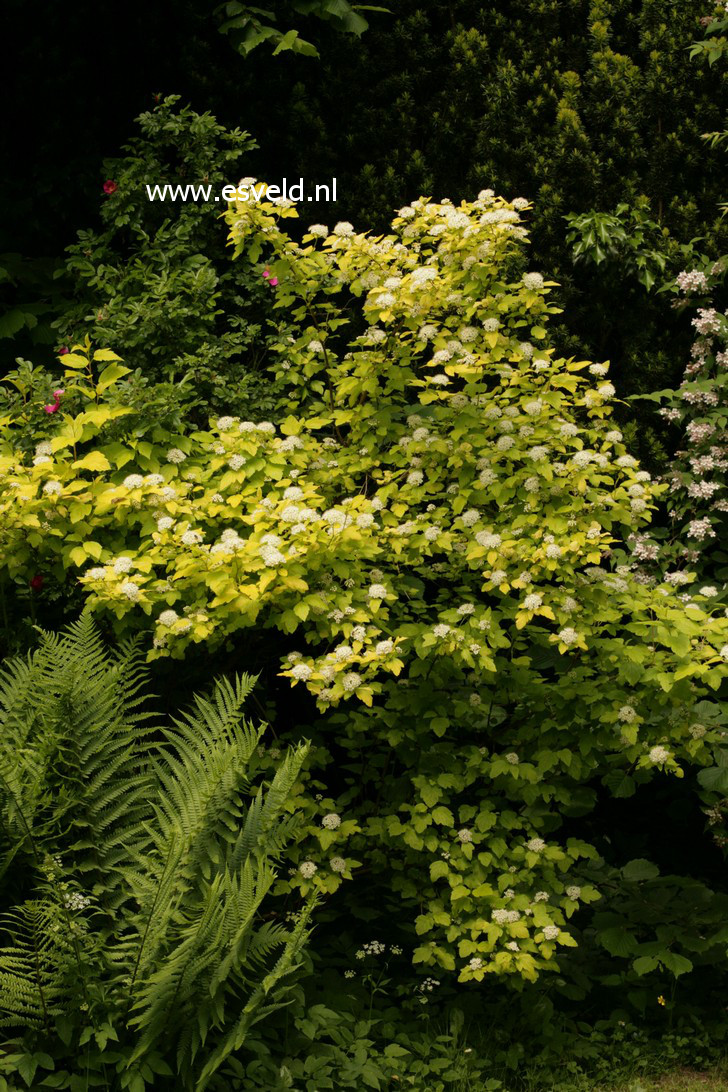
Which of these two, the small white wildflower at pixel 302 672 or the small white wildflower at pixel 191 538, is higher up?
the small white wildflower at pixel 191 538

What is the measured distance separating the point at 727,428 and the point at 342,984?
268cm

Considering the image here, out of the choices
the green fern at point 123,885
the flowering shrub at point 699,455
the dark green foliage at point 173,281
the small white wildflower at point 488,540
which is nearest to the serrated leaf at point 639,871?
the flowering shrub at point 699,455

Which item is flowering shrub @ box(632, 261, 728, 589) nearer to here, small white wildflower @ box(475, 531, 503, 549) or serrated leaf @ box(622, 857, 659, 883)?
serrated leaf @ box(622, 857, 659, 883)

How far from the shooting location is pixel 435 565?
12.1 feet

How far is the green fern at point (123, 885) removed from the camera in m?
2.70

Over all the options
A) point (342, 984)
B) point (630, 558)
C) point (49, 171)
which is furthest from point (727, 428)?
point (49, 171)

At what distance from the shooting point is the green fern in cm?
270

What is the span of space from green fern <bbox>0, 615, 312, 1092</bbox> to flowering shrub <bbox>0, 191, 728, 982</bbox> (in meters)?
0.29

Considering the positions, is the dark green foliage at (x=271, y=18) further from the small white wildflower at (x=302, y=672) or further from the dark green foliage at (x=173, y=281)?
the small white wildflower at (x=302, y=672)

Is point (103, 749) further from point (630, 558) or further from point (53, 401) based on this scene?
point (630, 558)

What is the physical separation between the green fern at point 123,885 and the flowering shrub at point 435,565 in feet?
0.97

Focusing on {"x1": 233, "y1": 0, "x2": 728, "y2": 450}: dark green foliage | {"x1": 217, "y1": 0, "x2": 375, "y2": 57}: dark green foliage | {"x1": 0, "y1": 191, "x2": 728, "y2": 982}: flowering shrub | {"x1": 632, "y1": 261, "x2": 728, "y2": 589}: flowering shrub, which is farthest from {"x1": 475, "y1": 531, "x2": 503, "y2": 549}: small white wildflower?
{"x1": 217, "y1": 0, "x2": 375, "y2": 57}: dark green foliage

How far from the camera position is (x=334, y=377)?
3789mm

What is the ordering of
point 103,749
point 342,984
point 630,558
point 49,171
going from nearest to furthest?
1. point 103,749
2. point 342,984
3. point 630,558
4. point 49,171
